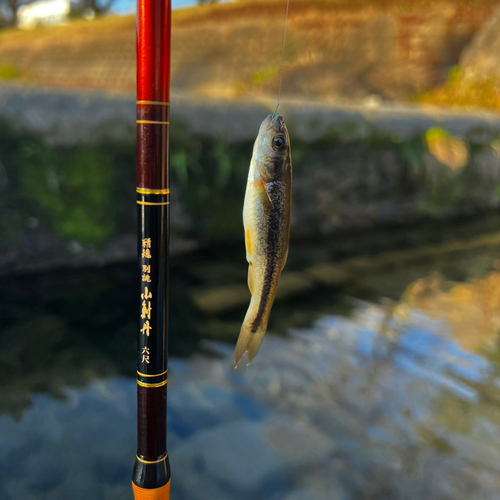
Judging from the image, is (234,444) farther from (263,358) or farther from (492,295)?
(492,295)

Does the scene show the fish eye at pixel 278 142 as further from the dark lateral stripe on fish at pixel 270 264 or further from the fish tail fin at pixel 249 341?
the fish tail fin at pixel 249 341

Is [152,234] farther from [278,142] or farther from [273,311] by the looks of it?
[273,311]

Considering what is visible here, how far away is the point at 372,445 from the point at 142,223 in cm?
199

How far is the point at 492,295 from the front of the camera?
540cm

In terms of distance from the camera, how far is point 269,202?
162cm

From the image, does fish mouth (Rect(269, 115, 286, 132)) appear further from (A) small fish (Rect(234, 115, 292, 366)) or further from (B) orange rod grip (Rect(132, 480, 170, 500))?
(B) orange rod grip (Rect(132, 480, 170, 500))

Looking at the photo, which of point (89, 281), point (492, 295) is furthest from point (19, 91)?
point (492, 295)

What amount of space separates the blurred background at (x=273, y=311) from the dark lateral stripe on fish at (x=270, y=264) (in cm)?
127

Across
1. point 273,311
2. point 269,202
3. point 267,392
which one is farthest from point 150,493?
point 273,311

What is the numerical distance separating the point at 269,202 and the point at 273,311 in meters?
3.17

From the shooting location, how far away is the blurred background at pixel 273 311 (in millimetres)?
2723

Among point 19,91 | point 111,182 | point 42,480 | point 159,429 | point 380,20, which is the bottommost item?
point 42,480

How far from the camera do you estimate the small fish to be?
5.31 ft

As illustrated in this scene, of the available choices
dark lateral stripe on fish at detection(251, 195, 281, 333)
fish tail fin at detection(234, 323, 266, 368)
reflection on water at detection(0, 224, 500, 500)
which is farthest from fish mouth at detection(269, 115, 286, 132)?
reflection on water at detection(0, 224, 500, 500)
